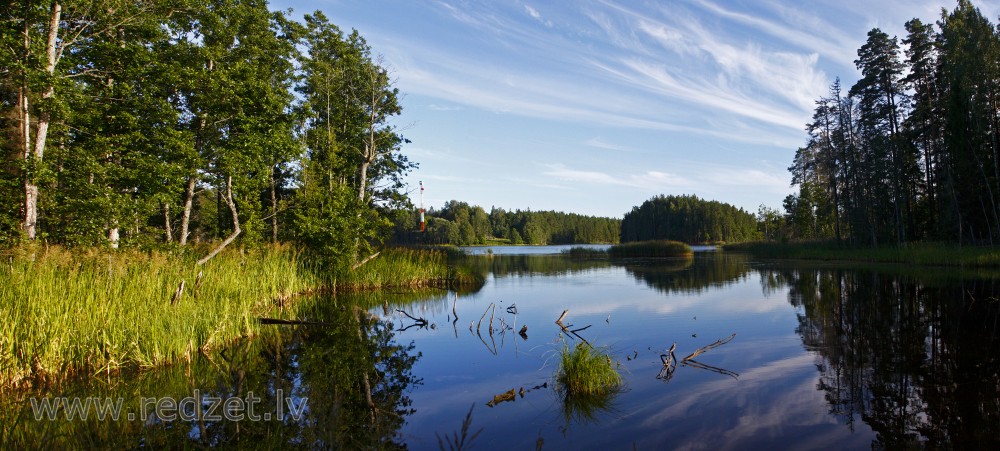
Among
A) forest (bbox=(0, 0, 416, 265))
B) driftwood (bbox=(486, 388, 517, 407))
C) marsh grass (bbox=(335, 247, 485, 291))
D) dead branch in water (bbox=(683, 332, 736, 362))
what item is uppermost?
forest (bbox=(0, 0, 416, 265))

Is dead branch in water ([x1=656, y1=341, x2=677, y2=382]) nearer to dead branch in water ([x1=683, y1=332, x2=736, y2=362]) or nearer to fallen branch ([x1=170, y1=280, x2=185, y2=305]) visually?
dead branch in water ([x1=683, y1=332, x2=736, y2=362])

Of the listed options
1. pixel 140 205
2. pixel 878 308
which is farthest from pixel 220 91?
pixel 878 308

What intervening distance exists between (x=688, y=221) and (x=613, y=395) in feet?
399

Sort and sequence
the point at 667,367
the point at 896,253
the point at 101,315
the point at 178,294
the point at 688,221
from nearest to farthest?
the point at 101,315, the point at 667,367, the point at 178,294, the point at 896,253, the point at 688,221

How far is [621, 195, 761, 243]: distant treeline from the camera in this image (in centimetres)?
11738

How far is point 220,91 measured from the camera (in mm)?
17016

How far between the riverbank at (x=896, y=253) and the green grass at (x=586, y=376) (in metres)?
27.5

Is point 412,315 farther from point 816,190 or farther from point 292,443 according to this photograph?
point 816,190

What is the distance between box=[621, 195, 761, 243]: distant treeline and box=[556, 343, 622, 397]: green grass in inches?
4656

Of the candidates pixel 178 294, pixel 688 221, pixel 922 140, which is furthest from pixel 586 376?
pixel 688 221

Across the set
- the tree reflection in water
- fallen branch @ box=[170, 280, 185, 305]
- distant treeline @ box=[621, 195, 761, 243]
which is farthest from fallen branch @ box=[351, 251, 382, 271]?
distant treeline @ box=[621, 195, 761, 243]

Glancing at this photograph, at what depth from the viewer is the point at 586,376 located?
766 cm

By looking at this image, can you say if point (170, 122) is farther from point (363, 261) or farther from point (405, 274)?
point (405, 274)

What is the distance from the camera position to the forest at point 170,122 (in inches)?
489
